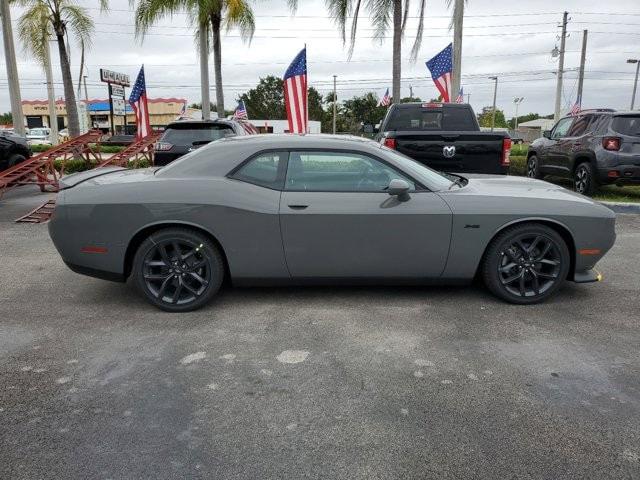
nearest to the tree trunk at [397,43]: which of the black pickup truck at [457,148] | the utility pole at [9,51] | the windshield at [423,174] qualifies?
the black pickup truck at [457,148]

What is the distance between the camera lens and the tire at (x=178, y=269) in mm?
4234

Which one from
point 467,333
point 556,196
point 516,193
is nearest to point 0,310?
point 467,333

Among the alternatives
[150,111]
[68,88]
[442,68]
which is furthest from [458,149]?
[150,111]

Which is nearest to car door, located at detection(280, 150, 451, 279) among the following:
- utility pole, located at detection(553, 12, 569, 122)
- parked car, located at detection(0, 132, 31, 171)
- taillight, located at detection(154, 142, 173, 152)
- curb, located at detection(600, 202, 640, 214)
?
taillight, located at detection(154, 142, 173, 152)

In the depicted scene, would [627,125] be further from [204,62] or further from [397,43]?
[204,62]

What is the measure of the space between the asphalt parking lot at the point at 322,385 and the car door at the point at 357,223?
375mm

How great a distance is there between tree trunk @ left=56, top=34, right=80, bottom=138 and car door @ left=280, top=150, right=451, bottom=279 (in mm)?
16376

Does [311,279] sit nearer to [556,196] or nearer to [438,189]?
[438,189]

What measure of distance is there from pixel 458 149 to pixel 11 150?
30.8 ft

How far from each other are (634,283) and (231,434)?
4.29 m

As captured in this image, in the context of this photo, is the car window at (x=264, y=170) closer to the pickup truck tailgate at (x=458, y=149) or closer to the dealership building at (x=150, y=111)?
the pickup truck tailgate at (x=458, y=149)

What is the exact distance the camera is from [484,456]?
246 cm

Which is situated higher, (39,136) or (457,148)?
(457,148)

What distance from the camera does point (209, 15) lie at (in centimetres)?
1702
